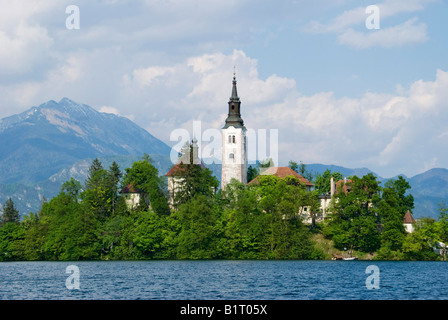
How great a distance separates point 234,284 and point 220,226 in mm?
48929

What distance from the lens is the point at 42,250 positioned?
114875 mm

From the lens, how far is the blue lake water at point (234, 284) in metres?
48.7

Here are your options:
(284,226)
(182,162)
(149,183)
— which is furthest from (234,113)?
(284,226)

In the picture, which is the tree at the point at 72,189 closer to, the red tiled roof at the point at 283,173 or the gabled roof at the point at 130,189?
the gabled roof at the point at 130,189

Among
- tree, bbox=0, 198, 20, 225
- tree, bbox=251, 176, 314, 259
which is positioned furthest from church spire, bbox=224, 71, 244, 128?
tree, bbox=0, 198, 20, 225

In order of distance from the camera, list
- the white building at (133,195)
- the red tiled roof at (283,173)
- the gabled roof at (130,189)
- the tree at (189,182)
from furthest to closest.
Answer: the red tiled roof at (283,173) < the gabled roof at (130,189) < the white building at (133,195) < the tree at (189,182)

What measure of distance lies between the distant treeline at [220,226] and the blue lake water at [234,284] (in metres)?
24.8

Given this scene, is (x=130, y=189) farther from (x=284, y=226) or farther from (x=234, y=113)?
(x=284, y=226)

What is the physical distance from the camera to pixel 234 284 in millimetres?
57219

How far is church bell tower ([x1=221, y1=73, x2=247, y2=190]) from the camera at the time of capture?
430 ft

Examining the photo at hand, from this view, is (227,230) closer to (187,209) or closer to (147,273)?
(187,209)

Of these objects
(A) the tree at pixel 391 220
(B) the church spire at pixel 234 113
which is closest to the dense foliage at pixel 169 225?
(A) the tree at pixel 391 220
